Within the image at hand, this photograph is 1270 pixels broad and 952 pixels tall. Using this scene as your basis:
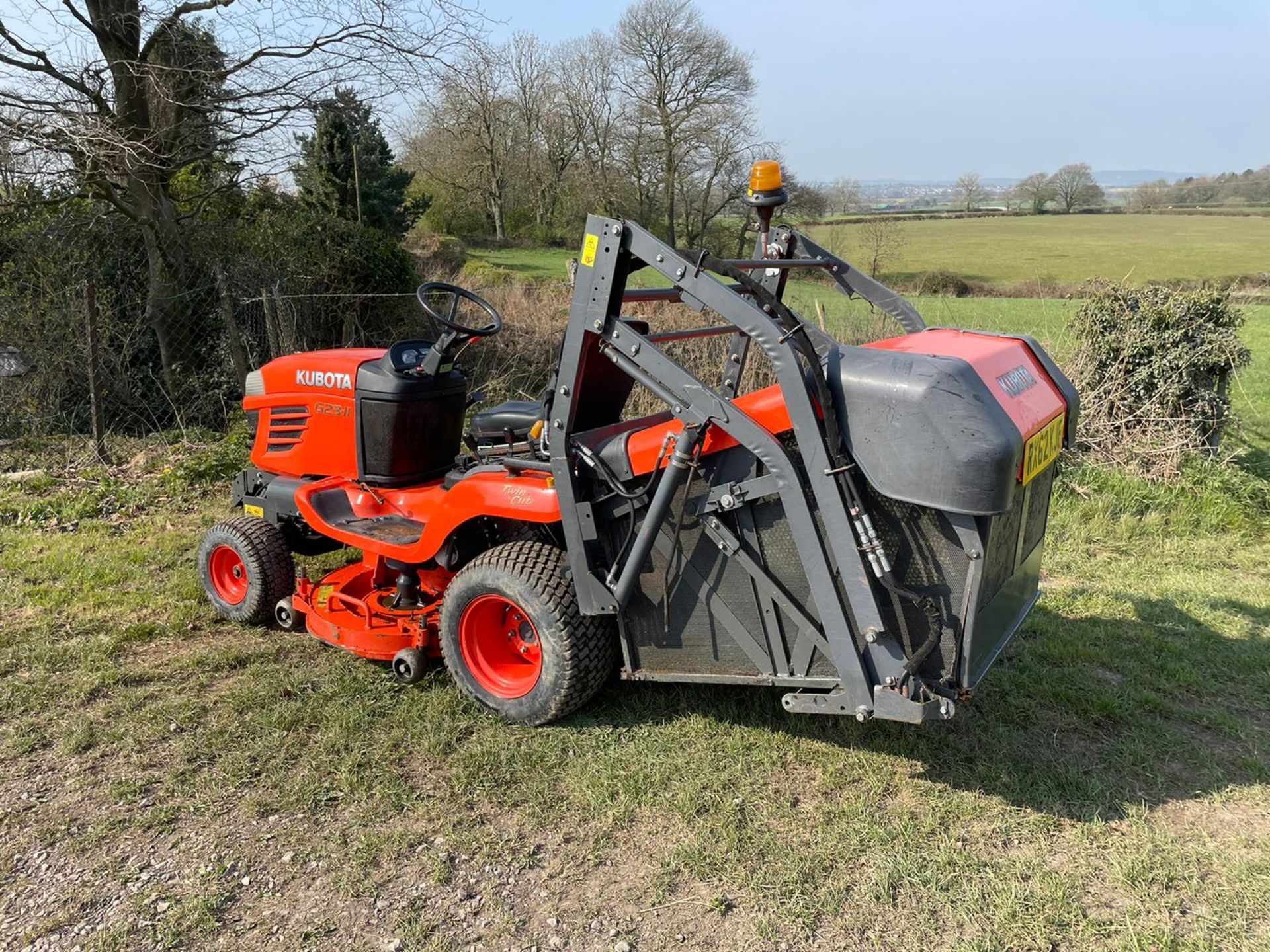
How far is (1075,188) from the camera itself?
54125mm

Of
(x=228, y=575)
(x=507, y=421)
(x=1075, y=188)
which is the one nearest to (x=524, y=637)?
(x=507, y=421)

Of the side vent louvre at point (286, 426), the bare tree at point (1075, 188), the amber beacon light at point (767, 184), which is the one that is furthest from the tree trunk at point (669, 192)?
the bare tree at point (1075, 188)

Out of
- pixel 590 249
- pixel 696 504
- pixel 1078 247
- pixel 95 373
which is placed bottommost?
pixel 696 504

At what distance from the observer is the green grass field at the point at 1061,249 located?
83.5ft

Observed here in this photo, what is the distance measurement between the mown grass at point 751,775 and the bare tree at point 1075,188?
185 ft

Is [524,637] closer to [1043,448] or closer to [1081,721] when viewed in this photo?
[1043,448]

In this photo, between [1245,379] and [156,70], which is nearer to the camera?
[156,70]

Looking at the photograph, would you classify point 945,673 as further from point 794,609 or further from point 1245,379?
point 1245,379

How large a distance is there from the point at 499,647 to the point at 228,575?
193cm

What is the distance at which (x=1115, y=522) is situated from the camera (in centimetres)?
625

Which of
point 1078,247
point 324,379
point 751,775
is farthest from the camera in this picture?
point 1078,247

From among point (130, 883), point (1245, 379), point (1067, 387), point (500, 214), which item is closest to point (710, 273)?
point (1067, 387)

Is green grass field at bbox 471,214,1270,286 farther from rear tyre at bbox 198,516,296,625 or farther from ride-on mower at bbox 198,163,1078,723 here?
ride-on mower at bbox 198,163,1078,723

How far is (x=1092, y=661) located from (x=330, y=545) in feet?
12.8
